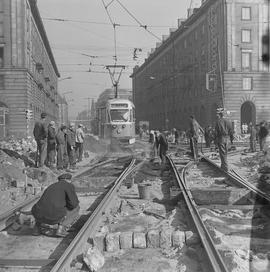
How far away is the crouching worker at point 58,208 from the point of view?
6.50 m

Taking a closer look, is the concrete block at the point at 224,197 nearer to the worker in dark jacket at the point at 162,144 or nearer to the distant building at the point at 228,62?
the worker in dark jacket at the point at 162,144

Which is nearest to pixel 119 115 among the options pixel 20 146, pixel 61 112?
pixel 20 146

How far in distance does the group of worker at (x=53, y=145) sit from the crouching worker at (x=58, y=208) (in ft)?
25.0

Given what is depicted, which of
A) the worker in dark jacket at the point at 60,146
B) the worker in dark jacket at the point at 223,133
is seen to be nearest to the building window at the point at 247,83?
the worker in dark jacket at the point at 60,146

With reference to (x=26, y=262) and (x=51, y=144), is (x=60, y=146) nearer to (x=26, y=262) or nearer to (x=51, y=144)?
(x=51, y=144)

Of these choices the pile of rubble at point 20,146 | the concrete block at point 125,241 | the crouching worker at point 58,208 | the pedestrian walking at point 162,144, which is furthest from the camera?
the pile of rubble at point 20,146

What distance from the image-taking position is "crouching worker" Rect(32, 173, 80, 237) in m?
6.50

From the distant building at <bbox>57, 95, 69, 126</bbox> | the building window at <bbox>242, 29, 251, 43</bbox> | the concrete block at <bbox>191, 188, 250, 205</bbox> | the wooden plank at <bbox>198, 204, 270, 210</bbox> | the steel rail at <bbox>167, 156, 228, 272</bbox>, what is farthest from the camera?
the distant building at <bbox>57, 95, 69, 126</bbox>

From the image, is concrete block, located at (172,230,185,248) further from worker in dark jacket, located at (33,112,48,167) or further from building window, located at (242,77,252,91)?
building window, located at (242,77,252,91)

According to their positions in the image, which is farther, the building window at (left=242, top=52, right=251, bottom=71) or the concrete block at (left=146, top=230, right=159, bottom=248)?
the building window at (left=242, top=52, right=251, bottom=71)

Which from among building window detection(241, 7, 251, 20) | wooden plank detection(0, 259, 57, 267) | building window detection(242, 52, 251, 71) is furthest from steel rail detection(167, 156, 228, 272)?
building window detection(241, 7, 251, 20)

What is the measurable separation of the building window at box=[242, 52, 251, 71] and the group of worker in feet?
120

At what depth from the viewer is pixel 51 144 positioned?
49.8 ft

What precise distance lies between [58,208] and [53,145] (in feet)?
29.2
